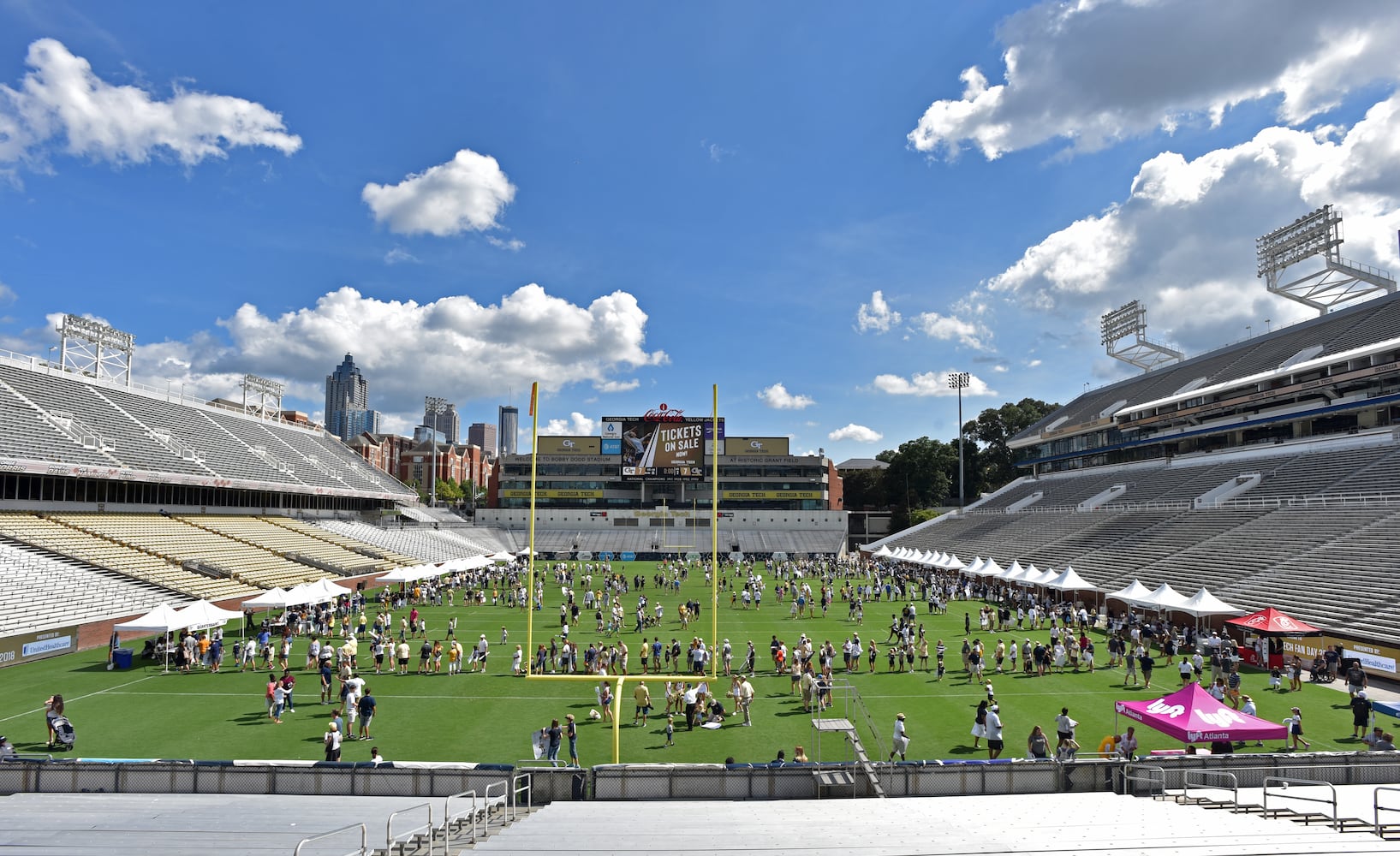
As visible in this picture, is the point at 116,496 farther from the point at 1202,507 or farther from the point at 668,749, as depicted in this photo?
the point at 1202,507

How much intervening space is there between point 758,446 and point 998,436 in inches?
1189

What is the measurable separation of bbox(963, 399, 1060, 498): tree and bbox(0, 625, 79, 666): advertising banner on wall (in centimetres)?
8311

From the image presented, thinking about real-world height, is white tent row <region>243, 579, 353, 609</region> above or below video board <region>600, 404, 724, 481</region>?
below

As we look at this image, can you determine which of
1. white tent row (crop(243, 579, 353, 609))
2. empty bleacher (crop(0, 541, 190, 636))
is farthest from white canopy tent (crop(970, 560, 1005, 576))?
empty bleacher (crop(0, 541, 190, 636))

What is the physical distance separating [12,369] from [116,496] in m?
9.32

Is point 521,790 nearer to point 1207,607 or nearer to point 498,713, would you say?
point 498,713

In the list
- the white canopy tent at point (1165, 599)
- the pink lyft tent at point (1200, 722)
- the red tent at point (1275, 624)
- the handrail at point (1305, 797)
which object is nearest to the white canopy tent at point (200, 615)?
the pink lyft tent at point (1200, 722)

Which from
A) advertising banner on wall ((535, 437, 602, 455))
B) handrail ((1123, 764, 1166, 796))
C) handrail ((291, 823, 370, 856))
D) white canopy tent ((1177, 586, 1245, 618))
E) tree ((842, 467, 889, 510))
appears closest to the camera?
handrail ((291, 823, 370, 856))

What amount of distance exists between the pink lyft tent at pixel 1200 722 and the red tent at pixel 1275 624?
10.1 meters

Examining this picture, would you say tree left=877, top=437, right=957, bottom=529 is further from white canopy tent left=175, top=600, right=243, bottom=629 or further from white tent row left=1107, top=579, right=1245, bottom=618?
white canopy tent left=175, top=600, right=243, bottom=629

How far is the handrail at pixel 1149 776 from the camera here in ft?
37.5

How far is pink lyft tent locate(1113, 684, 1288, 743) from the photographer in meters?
12.5

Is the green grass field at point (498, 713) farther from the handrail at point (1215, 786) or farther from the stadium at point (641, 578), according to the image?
the handrail at point (1215, 786)

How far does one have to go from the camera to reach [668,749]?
15.4 meters
